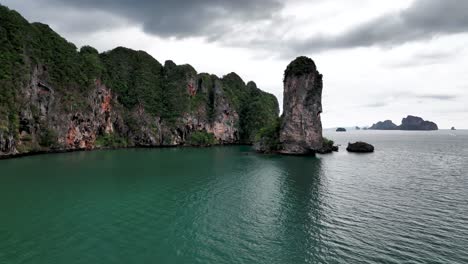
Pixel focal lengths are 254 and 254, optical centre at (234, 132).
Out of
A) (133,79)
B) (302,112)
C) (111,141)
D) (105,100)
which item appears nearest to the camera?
(302,112)

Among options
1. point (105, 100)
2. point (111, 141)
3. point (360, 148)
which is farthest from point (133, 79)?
point (360, 148)

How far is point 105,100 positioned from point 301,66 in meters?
89.4

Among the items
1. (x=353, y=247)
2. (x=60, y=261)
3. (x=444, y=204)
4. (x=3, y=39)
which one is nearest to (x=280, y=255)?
(x=353, y=247)

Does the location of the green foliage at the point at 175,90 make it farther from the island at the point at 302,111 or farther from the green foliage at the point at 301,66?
the green foliage at the point at 301,66

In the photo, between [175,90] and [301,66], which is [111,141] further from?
[301,66]

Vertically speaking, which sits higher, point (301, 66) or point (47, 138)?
point (301, 66)

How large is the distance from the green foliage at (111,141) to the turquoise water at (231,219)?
211 ft

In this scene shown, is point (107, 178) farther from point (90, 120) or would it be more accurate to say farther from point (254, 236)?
point (90, 120)

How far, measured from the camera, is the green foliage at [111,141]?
112450 mm

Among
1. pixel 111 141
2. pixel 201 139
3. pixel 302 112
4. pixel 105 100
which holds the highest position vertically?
pixel 105 100

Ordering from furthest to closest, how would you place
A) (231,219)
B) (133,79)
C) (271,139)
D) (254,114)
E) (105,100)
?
(254,114)
(133,79)
(105,100)
(271,139)
(231,219)

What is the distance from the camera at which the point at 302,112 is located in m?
93.8

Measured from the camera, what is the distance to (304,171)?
5894 centimetres

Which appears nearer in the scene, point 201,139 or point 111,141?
point 111,141
